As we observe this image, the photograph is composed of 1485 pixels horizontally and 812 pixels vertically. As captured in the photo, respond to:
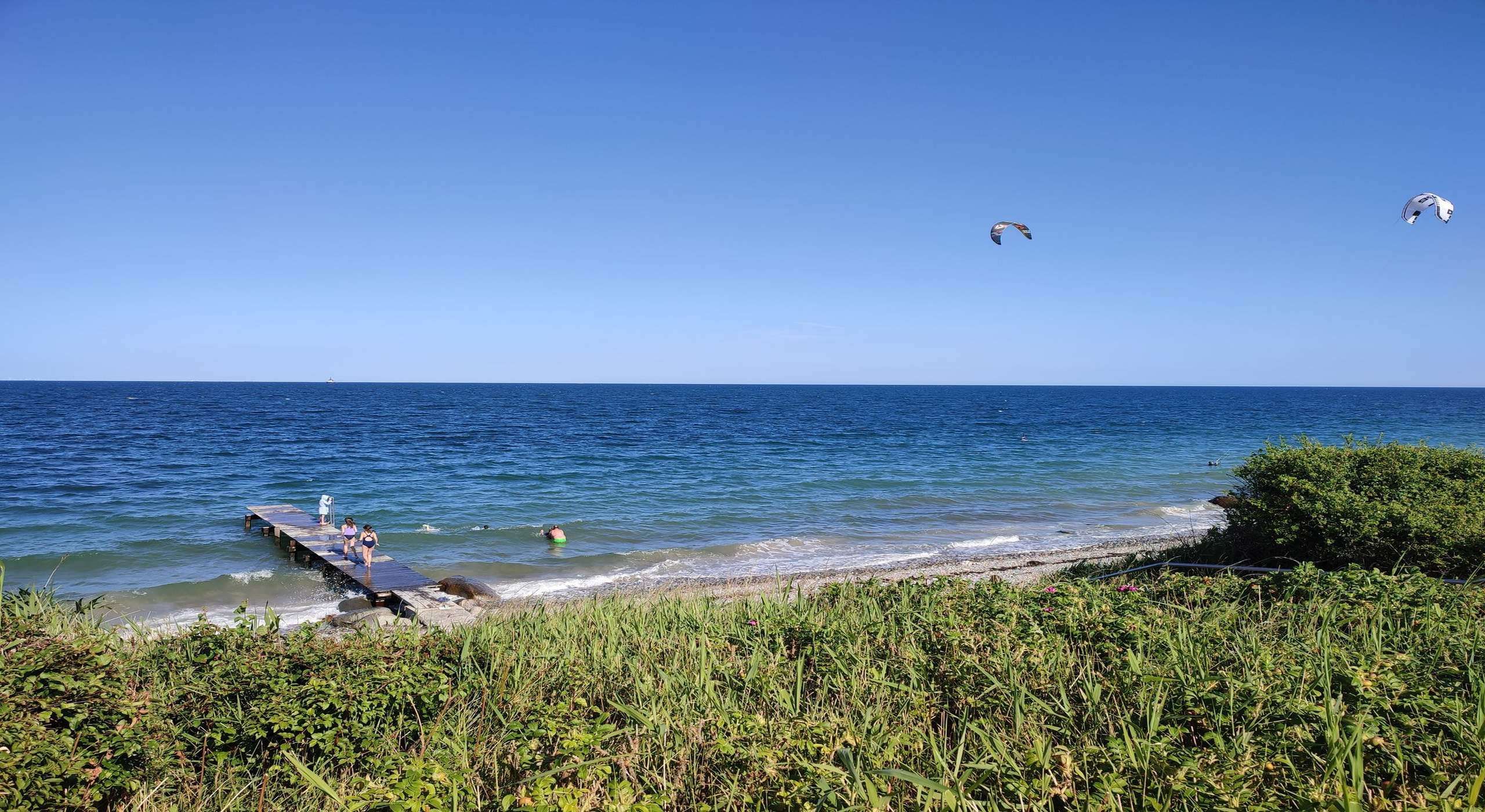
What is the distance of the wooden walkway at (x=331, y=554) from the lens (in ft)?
46.3

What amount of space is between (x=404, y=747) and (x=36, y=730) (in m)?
1.67

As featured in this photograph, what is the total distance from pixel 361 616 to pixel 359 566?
9.45 feet

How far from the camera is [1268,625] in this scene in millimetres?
5309

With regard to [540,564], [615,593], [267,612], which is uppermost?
[267,612]

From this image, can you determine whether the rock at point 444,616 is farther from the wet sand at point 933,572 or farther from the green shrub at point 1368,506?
the green shrub at point 1368,506

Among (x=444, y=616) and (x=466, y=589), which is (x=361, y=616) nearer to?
(x=466, y=589)

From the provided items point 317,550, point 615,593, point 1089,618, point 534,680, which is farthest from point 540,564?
point 1089,618

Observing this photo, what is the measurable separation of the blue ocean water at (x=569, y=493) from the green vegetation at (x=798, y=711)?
1022cm

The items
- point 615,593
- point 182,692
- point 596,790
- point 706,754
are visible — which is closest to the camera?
point 596,790

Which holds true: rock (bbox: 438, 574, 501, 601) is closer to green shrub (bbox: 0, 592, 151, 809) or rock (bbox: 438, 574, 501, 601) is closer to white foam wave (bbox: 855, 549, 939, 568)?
white foam wave (bbox: 855, 549, 939, 568)

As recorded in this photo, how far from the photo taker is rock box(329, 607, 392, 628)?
12.2 meters

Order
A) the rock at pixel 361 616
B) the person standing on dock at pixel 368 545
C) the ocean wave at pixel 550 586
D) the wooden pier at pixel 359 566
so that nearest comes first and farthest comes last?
the rock at pixel 361 616 → the wooden pier at pixel 359 566 → the ocean wave at pixel 550 586 → the person standing on dock at pixel 368 545

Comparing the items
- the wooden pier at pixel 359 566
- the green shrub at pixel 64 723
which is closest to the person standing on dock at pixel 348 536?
the wooden pier at pixel 359 566

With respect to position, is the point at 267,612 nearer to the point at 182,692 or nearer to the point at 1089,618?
the point at 182,692
